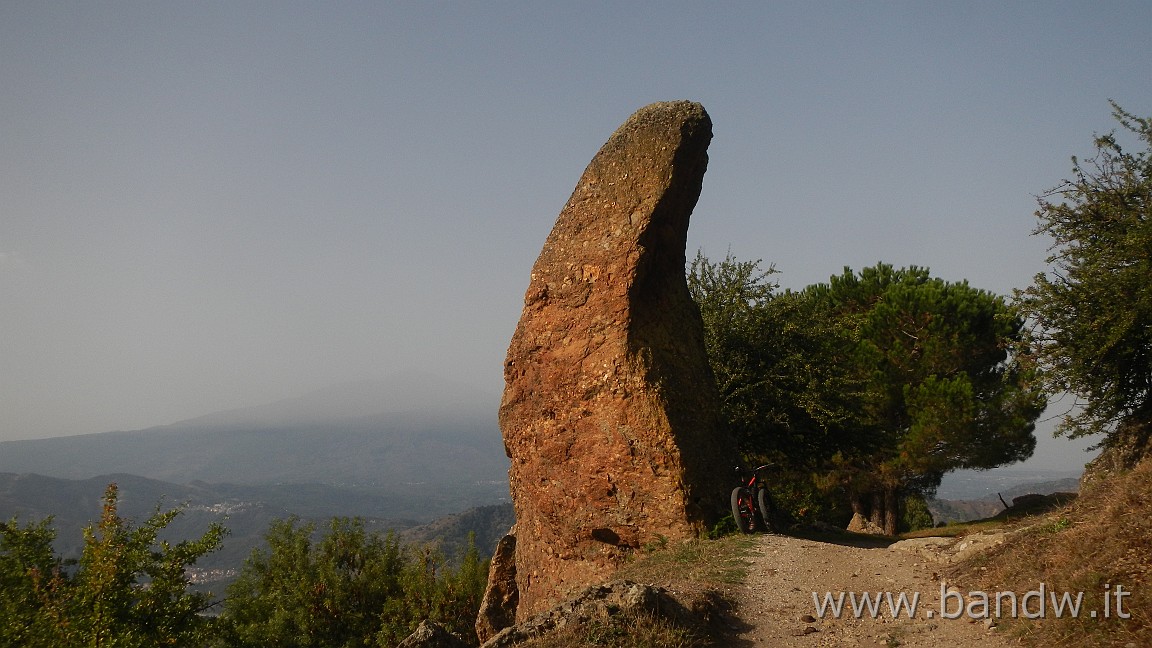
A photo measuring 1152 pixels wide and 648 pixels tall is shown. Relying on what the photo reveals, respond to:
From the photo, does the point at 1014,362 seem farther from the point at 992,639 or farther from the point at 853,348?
the point at 992,639

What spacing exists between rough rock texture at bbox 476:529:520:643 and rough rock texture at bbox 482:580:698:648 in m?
11.4

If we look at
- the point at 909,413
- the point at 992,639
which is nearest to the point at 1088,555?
the point at 992,639

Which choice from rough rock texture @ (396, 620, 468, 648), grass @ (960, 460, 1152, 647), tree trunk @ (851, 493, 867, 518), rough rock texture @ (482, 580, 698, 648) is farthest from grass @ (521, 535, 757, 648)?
tree trunk @ (851, 493, 867, 518)

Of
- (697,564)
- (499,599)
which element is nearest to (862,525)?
(499,599)

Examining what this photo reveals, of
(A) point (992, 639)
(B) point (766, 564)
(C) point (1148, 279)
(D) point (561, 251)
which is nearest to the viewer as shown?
(A) point (992, 639)

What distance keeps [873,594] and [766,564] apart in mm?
2172

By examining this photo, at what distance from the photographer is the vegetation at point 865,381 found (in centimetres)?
2545

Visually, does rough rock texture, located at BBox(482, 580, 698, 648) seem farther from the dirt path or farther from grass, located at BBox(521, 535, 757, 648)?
the dirt path

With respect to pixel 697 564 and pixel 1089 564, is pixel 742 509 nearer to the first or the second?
pixel 697 564

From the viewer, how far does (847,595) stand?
10891 mm

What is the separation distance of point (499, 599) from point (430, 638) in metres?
10.7

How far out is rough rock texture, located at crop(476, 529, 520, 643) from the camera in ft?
64.7

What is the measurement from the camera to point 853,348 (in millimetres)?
31875

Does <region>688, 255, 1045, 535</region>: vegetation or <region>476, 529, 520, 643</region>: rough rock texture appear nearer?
<region>476, 529, 520, 643</region>: rough rock texture
